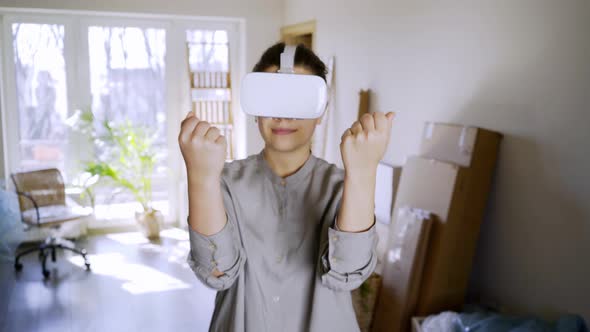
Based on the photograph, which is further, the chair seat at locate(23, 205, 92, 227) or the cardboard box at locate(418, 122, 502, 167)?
the chair seat at locate(23, 205, 92, 227)

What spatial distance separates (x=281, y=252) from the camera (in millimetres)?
960

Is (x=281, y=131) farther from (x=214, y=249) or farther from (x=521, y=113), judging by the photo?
(x=521, y=113)

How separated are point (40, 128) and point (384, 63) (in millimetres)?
3684

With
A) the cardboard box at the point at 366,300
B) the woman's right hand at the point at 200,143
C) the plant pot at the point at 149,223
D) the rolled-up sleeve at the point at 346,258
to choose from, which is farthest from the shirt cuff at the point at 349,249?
the plant pot at the point at 149,223

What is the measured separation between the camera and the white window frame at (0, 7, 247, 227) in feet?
16.1

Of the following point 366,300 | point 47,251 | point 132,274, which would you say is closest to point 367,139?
point 366,300

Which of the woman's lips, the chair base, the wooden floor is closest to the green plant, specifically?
the wooden floor

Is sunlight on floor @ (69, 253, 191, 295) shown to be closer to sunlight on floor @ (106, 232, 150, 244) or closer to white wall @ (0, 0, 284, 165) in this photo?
sunlight on floor @ (106, 232, 150, 244)

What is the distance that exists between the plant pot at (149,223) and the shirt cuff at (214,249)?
4489mm

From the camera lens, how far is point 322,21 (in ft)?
14.1

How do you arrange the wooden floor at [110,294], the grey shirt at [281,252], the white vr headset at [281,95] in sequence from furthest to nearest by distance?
1. the wooden floor at [110,294]
2. the grey shirt at [281,252]
3. the white vr headset at [281,95]

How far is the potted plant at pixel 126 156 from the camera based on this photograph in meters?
5.09

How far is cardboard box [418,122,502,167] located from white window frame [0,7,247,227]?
10.3ft

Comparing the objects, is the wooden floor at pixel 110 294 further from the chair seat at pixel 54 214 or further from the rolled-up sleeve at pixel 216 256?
the rolled-up sleeve at pixel 216 256
